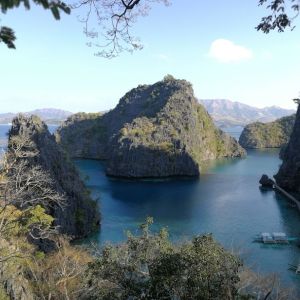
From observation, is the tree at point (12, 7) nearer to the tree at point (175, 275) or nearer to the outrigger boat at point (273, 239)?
the tree at point (175, 275)

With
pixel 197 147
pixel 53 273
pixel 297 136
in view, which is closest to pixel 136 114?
pixel 197 147

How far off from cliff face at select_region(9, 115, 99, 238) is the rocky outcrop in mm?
62001

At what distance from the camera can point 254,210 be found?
253ft

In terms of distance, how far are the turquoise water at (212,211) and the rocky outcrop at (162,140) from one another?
1143 cm

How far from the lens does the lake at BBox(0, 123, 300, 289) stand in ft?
171

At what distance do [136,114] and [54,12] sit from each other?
18752 centimetres

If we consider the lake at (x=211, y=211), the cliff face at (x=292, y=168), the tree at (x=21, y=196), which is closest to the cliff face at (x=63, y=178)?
the lake at (x=211, y=211)

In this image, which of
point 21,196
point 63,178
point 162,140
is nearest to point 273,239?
point 63,178

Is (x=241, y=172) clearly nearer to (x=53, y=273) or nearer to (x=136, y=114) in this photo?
(x=136, y=114)

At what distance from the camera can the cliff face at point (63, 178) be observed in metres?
62.4

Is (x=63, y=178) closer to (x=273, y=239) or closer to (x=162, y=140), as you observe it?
(x=273, y=239)

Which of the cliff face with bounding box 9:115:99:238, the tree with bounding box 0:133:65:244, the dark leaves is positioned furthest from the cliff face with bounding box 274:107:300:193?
the dark leaves

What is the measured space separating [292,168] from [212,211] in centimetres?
3290

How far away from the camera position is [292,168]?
99.4 meters
